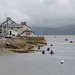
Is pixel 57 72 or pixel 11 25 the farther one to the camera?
pixel 11 25

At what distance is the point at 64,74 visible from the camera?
2948 cm

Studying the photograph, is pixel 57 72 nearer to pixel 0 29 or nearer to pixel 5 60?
pixel 5 60

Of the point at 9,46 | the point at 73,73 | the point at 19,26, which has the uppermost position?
the point at 19,26

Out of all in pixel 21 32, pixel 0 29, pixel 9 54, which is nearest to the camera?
pixel 9 54

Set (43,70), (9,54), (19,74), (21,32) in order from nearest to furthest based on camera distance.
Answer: (19,74) → (43,70) → (9,54) → (21,32)

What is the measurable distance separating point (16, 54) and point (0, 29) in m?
62.3

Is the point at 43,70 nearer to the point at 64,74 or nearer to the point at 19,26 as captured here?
the point at 64,74


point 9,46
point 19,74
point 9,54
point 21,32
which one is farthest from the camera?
point 21,32

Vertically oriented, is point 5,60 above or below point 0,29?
below

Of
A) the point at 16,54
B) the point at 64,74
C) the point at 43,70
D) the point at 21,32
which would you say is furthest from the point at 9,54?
the point at 21,32

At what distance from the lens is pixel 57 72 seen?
30.8 m

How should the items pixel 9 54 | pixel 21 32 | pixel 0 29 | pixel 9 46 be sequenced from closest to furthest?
pixel 9 54, pixel 9 46, pixel 0 29, pixel 21 32

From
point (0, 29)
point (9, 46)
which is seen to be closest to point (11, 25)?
point (0, 29)

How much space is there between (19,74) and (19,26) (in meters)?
93.1
